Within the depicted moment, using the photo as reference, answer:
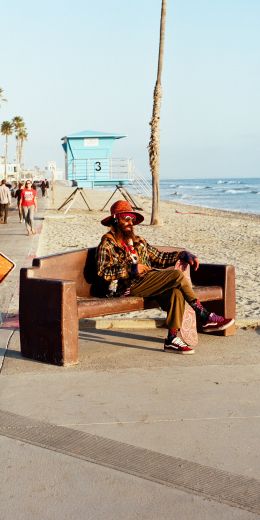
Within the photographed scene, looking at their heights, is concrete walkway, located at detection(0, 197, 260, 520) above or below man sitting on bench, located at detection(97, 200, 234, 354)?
below

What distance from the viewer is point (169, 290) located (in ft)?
21.8

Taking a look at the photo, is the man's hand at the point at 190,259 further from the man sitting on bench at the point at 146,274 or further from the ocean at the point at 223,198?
the ocean at the point at 223,198

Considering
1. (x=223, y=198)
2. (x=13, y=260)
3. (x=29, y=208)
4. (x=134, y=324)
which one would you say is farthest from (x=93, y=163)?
(x=223, y=198)

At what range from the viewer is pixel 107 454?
4.19 metres

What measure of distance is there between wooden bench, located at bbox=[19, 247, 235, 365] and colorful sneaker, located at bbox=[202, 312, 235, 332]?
21 cm

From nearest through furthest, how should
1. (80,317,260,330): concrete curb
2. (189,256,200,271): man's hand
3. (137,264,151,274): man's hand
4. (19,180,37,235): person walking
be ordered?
(137,264,151,274): man's hand, (189,256,200,271): man's hand, (80,317,260,330): concrete curb, (19,180,37,235): person walking

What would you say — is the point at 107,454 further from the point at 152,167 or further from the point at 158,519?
the point at 152,167

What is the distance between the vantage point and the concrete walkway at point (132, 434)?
3602 mm

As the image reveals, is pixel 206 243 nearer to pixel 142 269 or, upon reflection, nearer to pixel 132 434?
pixel 142 269

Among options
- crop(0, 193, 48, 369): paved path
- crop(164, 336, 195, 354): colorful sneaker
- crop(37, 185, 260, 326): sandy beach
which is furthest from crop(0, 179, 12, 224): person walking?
crop(164, 336, 195, 354): colorful sneaker

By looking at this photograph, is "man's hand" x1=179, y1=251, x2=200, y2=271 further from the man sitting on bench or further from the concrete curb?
the concrete curb

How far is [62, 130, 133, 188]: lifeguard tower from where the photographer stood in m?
34.5

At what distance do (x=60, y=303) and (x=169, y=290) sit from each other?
1073 millimetres

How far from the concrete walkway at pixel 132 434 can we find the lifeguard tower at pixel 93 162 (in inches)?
1096
